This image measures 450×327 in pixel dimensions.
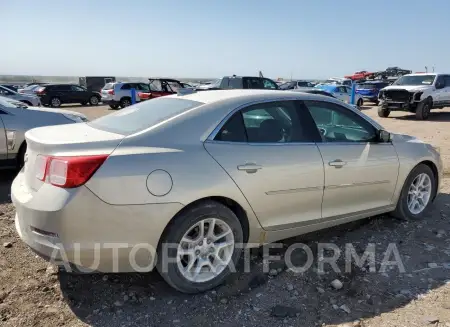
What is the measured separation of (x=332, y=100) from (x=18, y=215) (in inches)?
115

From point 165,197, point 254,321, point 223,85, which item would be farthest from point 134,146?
point 223,85

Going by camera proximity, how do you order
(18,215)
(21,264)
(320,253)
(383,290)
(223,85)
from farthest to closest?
(223,85)
(320,253)
(21,264)
(383,290)
(18,215)

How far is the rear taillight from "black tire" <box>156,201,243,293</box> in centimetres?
67

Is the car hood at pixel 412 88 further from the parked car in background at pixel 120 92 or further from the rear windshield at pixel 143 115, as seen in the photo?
the rear windshield at pixel 143 115

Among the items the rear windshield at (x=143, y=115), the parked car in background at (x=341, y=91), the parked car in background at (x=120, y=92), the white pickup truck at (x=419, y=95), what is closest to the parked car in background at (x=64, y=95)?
the parked car in background at (x=120, y=92)

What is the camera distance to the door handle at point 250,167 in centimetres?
310

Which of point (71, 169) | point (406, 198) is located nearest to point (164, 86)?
point (406, 198)

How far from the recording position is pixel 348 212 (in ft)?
12.9

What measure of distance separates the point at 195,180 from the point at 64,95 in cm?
2752

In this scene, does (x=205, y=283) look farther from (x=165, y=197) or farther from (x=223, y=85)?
(x=223, y=85)

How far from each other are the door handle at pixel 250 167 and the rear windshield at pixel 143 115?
634 mm

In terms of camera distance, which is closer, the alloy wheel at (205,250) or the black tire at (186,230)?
the black tire at (186,230)

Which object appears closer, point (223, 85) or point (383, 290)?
point (383, 290)

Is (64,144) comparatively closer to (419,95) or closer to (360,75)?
(419,95)
